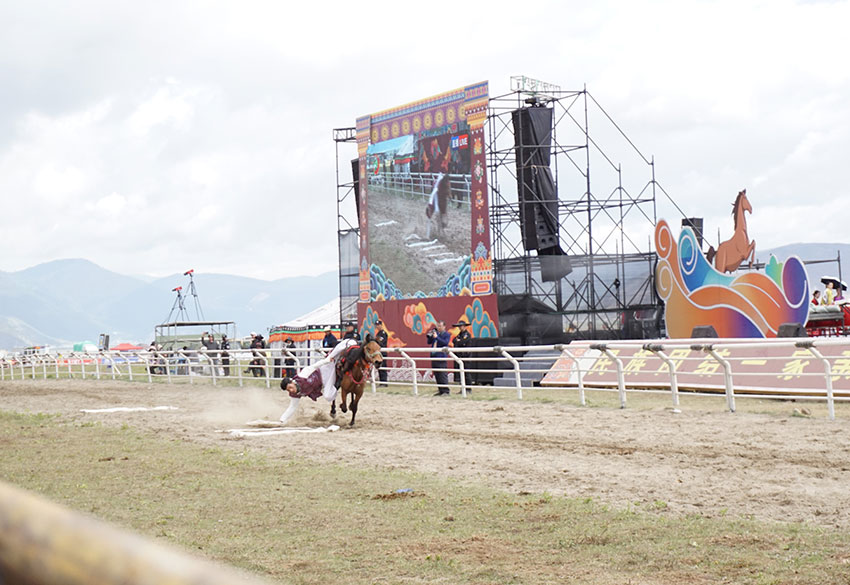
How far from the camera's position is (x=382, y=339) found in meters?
17.7

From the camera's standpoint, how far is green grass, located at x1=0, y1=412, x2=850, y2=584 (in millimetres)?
6148

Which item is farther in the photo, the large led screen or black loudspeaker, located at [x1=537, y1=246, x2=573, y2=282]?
black loudspeaker, located at [x1=537, y1=246, x2=573, y2=282]

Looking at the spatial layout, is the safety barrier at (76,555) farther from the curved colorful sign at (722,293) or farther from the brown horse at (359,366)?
the curved colorful sign at (722,293)

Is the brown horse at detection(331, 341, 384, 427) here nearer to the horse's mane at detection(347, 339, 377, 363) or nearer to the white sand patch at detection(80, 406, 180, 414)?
the horse's mane at detection(347, 339, 377, 363)

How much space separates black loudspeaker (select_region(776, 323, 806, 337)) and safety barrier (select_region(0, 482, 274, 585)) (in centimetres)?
2612

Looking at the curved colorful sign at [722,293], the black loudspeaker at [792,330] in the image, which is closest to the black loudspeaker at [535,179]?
the curved colorful sign at [722,293]

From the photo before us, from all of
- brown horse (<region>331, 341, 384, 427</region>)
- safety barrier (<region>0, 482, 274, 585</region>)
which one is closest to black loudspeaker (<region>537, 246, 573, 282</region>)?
brown horse (<region>331, 341, 384, 427</region>)

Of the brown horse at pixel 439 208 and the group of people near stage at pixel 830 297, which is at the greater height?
the brown horse at pixel 439 208

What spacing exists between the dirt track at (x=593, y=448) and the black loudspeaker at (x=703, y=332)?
30.4 ft

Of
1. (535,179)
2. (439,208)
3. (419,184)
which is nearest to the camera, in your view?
(439,208)

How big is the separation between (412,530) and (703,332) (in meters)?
21.1

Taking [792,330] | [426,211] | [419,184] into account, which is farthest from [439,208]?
[792,330]

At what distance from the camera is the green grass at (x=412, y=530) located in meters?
6.15

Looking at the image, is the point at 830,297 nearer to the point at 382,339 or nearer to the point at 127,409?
the point at 382,339
